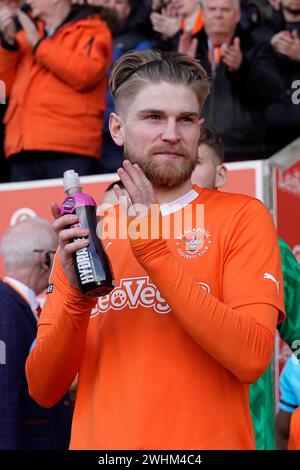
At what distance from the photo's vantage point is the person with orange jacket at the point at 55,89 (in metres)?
5.75

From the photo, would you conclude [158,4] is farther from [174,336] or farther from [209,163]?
[174,336]

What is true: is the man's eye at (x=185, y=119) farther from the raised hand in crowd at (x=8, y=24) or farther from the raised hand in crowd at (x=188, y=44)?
the raised hand in crowd at (x=8, y=24)

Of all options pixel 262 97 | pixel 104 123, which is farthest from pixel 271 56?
pixel 104 123

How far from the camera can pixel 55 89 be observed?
5.84 metres

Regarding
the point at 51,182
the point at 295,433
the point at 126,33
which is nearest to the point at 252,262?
the point at 295,433

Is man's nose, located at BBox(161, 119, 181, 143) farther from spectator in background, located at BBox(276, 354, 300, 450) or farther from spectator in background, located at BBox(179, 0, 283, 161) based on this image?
spectator in background, located at BBox(179, 0, 283, 161)

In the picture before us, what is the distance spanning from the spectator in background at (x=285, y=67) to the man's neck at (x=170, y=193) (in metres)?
2.97

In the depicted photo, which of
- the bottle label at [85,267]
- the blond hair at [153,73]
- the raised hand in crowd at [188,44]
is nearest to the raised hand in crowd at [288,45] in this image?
the raised hand in crowd at [188,44]

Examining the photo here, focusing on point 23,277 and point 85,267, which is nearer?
point 85,267

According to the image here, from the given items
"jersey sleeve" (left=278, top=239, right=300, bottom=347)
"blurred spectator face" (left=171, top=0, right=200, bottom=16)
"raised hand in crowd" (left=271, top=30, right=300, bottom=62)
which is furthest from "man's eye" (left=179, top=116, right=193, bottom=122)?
"blurred spectator face" (left=171, top=0, right=200, bottom=16)

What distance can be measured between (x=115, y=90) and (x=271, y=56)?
3.11 metres

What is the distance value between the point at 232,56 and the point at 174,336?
11.2 ft

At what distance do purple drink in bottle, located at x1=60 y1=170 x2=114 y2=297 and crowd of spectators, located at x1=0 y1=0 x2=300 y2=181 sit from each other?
321 cm
